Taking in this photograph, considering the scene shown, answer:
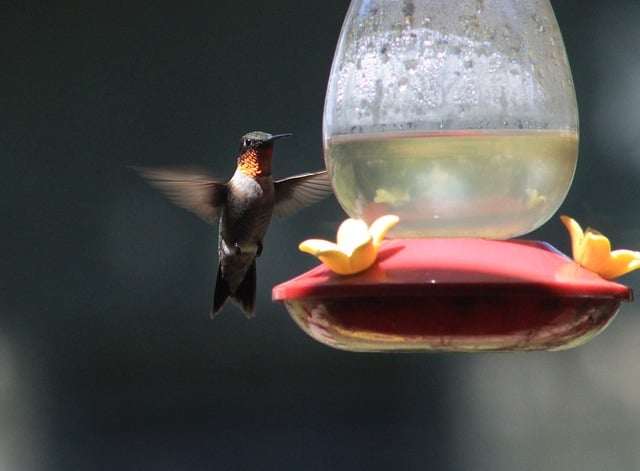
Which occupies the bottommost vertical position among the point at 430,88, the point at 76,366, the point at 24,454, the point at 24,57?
the point at 24,454

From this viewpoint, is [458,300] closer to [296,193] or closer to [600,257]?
[600,257]

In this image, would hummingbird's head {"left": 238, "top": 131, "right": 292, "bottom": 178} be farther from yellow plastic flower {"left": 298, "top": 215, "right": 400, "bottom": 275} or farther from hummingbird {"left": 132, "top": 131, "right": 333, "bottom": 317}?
yellow plastic flower {"left": 298, "top": 215, "right": 400, "bottom": 275}

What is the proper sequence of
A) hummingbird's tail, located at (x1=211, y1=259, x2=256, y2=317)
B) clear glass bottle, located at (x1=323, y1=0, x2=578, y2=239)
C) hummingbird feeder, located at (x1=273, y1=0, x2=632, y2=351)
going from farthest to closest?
1. hummingbird's tail, located at (x1=211, y1=259, x2=256, y2=317)
2. clear glass bottle, located at (x1=323, y1=0, x2=578, y2=239)
3. hummingbird feeder, located at (x1=273, y1=0, x2=632, y2=351)

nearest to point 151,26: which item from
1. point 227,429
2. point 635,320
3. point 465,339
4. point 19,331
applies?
point 19,331

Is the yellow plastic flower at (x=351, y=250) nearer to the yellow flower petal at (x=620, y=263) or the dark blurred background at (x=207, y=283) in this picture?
the yellow flower petal at (x=620, y=263)

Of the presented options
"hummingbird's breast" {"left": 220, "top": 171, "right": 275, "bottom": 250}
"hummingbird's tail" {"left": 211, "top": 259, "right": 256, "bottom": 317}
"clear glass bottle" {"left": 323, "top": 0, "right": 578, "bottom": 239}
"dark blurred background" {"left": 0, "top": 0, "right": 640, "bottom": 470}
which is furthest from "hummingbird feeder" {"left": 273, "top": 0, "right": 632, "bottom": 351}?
"dark blurred background" {"left": 0, "top": 0, "right": 640, "bottom": 470}

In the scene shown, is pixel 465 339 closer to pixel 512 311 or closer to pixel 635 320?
pixel 512 311

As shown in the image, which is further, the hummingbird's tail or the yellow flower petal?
the hummingbird's tail
